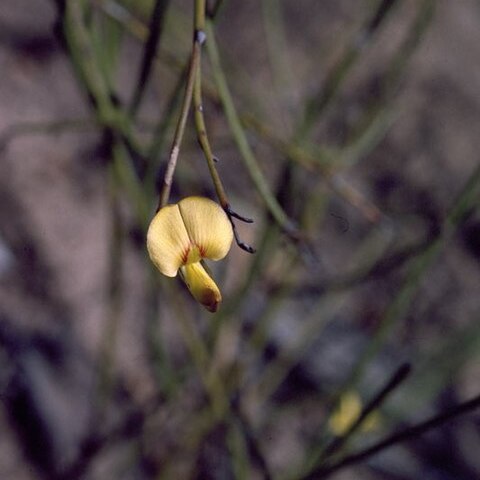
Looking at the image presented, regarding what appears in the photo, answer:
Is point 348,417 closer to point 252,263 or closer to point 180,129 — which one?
point 252,263

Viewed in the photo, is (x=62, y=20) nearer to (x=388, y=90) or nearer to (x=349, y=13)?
(x=388, y=90)

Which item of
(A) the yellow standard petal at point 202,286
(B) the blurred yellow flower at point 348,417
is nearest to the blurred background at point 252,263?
(B) the blurred yellow flower at point 348,417

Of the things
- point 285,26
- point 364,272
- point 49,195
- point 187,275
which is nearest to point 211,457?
point 364,272

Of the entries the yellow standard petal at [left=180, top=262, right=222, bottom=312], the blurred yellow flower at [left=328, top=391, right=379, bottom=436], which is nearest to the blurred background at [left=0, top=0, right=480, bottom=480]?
the blurred yellow flower at [left=328, top=391, right=379, bottom=436]

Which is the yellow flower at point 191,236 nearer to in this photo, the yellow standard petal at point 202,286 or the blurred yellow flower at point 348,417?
the yellow standard petal at point 202,286

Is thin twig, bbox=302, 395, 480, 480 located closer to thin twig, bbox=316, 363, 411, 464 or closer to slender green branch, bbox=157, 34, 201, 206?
thin twig, bbox=316, 363, 411, 464

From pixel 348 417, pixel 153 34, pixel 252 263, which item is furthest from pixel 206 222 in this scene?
pixel 348 417
